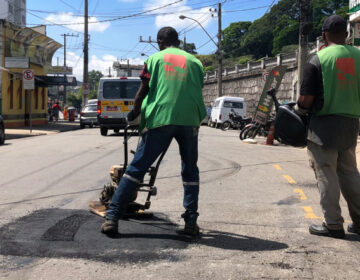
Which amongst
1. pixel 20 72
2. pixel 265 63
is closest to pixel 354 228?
pixel 20 72

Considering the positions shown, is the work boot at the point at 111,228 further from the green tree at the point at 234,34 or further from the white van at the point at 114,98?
the green tree at the point at 234,34

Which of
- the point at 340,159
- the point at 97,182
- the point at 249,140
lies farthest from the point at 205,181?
the point at 249,140

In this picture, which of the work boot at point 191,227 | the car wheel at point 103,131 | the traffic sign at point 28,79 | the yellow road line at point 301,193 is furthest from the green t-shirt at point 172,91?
the traffic sign at point 28,79

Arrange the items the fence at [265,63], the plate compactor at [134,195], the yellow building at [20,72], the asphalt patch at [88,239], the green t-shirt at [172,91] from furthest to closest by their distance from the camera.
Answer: the fence at [265,63] → the yellow building at [20,72] → the plate compactor at [134,195] → the green t-shirt at [172,91] → the asphalt patch at [88,239]

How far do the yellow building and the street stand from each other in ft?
56.1

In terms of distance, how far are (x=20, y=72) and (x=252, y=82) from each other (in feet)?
63.6

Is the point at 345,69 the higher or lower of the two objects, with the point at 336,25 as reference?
lower

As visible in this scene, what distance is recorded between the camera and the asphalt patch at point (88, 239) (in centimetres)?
390

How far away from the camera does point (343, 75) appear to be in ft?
14.8

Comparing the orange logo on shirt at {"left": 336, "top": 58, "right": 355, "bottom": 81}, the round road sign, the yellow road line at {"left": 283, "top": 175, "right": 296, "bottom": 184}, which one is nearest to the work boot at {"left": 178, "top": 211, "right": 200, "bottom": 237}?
the orange logo on shirt at {"left": 336, "top": 58, "right": 355, "bottom": 81}

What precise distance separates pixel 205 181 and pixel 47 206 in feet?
9.79

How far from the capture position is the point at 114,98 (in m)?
19.8

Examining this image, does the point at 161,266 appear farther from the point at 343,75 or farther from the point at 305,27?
the point at 305,27

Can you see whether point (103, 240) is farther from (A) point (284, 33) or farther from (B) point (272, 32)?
(B) point (272, 32)
